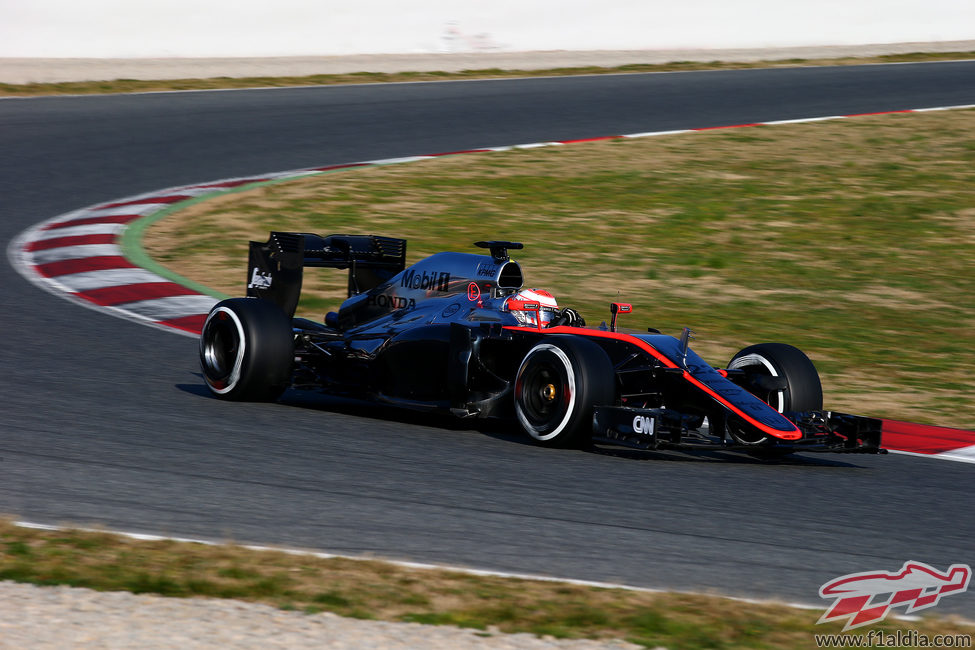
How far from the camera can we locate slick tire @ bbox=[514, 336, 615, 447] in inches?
261

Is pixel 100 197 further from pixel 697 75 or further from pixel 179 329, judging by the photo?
pixel 697 75

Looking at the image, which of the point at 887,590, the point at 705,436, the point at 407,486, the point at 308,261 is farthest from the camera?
the point at 308,261

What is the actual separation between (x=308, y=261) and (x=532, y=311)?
5.85ft

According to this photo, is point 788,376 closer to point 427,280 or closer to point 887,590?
point 427,280

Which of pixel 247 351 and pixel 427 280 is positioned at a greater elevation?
pixel 427 280

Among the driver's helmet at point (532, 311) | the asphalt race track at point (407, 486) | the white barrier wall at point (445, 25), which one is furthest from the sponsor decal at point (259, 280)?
the white barrier wall at point (445, 25)

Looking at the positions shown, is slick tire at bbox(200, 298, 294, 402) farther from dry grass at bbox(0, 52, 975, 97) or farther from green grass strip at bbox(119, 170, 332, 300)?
dry grass at bbox(0, 52, 975, 97)

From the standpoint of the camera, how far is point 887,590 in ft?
15.5

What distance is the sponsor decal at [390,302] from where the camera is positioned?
26.3ft

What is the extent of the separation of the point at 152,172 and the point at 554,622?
42.0ft

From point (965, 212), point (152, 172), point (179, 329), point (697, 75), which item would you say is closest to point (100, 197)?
point (152, 172)

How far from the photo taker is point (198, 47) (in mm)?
23156

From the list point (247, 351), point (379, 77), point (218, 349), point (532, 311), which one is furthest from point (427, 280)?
point (379, 77)

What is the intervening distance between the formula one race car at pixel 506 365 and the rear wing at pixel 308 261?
14mm
